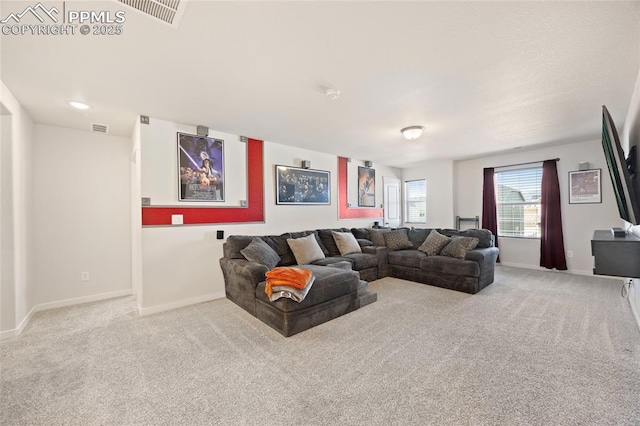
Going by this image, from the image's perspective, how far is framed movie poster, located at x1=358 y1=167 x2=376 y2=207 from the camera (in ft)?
20.5

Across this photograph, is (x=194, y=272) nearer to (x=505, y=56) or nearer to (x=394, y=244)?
(x=394, y=244)

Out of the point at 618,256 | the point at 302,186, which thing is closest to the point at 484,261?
the point at 618,256

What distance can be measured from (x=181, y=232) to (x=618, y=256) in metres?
4.42

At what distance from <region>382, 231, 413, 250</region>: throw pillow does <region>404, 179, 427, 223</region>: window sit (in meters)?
2.24

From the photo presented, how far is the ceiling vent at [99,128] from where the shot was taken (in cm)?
354

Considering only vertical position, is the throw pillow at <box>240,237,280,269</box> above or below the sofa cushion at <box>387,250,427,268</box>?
above

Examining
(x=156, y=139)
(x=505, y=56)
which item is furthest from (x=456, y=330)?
(x=156, y=139)

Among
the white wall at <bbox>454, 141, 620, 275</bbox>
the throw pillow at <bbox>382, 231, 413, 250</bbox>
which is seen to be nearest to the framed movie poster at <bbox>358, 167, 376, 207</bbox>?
the throw pillow at <bbox>382, 231, 413, 250</bbox>

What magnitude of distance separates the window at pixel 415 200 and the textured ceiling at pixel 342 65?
11.6ft

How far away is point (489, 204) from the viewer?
5855 mm

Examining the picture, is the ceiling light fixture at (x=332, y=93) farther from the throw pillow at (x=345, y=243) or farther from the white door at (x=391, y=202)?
the white door at (x=391, y=202)

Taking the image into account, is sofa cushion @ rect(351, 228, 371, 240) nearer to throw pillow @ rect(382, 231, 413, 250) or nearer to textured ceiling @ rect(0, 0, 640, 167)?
throw pillow @ rect(382, 231, 413, 250)

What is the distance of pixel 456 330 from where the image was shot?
8.61 feet

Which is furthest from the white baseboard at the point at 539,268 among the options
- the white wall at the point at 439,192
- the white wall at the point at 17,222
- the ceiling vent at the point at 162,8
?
the white wall at the point at 17,222
